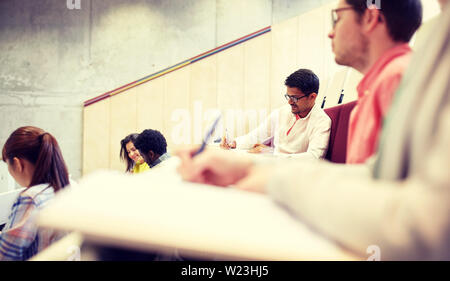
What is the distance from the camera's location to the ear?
2.02 feet

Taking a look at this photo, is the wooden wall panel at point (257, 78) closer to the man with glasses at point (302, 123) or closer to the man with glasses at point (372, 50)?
the man with glasses at point (302, 123)

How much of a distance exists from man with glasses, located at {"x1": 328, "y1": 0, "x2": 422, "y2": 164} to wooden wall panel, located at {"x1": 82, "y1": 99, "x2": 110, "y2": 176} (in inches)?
115

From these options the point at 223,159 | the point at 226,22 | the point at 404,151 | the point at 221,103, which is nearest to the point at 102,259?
the point at 223,159

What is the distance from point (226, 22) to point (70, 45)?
1.89 metres

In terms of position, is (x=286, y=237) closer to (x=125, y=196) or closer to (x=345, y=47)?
(x=125, y=196)

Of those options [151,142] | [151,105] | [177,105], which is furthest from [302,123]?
[151,105]

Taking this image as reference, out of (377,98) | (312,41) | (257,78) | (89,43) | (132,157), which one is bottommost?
(132,157)

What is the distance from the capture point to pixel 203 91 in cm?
314

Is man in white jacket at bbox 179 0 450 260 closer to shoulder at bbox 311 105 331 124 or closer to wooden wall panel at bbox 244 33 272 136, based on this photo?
shoulder at bbox 311 105 331 124

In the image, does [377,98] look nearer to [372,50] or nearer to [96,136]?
[372,50]

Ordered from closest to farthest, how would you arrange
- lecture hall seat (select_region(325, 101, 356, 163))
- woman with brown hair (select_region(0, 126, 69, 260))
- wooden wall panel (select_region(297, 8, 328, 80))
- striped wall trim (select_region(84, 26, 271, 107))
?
woman with brown hair (select_region(0, 126, 69, 260)), lecture hall seat (select_region(325, 101, 356, 163)), wooden wall panel (select_region(297, 8, 328, 80)), striped wall trim (select_region(84, 26, 271, 107))

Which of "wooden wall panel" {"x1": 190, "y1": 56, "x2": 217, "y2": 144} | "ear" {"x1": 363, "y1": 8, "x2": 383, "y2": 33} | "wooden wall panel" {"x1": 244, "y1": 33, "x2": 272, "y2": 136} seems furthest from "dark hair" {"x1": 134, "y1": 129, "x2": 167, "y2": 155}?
"ear" {"x1": 363, "y1": 8, "x2": 383, "y2": 33}

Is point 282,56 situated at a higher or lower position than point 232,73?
higher

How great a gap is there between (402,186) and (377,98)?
0.36 meters
